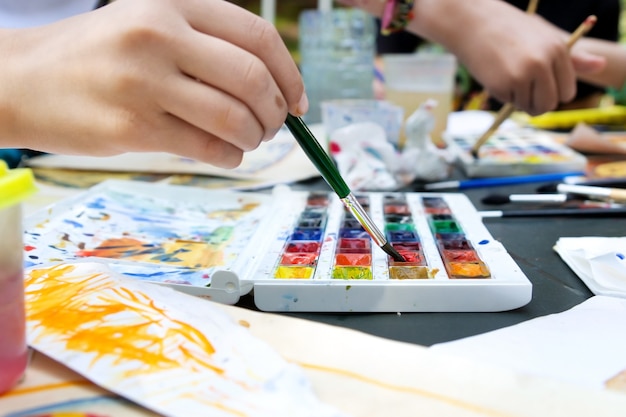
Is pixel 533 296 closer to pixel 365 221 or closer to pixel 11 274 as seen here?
pixel 365 221

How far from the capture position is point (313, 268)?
0.52 m

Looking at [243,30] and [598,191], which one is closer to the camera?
[243,30]

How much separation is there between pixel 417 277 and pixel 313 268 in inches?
3.5

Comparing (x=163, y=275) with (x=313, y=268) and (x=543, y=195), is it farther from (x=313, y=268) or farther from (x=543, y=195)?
(x=543, y=195)

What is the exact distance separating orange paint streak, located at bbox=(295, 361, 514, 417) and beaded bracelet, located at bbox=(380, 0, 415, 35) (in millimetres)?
839

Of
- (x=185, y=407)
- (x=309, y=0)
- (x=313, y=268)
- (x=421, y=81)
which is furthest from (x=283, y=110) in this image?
(x=309, y=0)

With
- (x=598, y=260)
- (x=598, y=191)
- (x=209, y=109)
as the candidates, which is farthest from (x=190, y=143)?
(x=598, y=191)

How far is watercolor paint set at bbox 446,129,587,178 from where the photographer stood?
95 cm

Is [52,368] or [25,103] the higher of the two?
[25,103]

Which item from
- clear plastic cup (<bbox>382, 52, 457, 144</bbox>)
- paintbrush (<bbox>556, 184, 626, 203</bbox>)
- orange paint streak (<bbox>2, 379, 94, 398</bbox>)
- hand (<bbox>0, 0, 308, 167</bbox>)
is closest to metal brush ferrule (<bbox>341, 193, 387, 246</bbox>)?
hand (<bbox>0, 0, 308, 167</bbox>)

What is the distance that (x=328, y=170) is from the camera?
0.53 metres

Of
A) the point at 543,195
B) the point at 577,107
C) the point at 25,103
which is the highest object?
the point at 25,103

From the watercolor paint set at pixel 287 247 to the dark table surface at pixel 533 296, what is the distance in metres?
0.01

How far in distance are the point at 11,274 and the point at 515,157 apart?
0.84m
